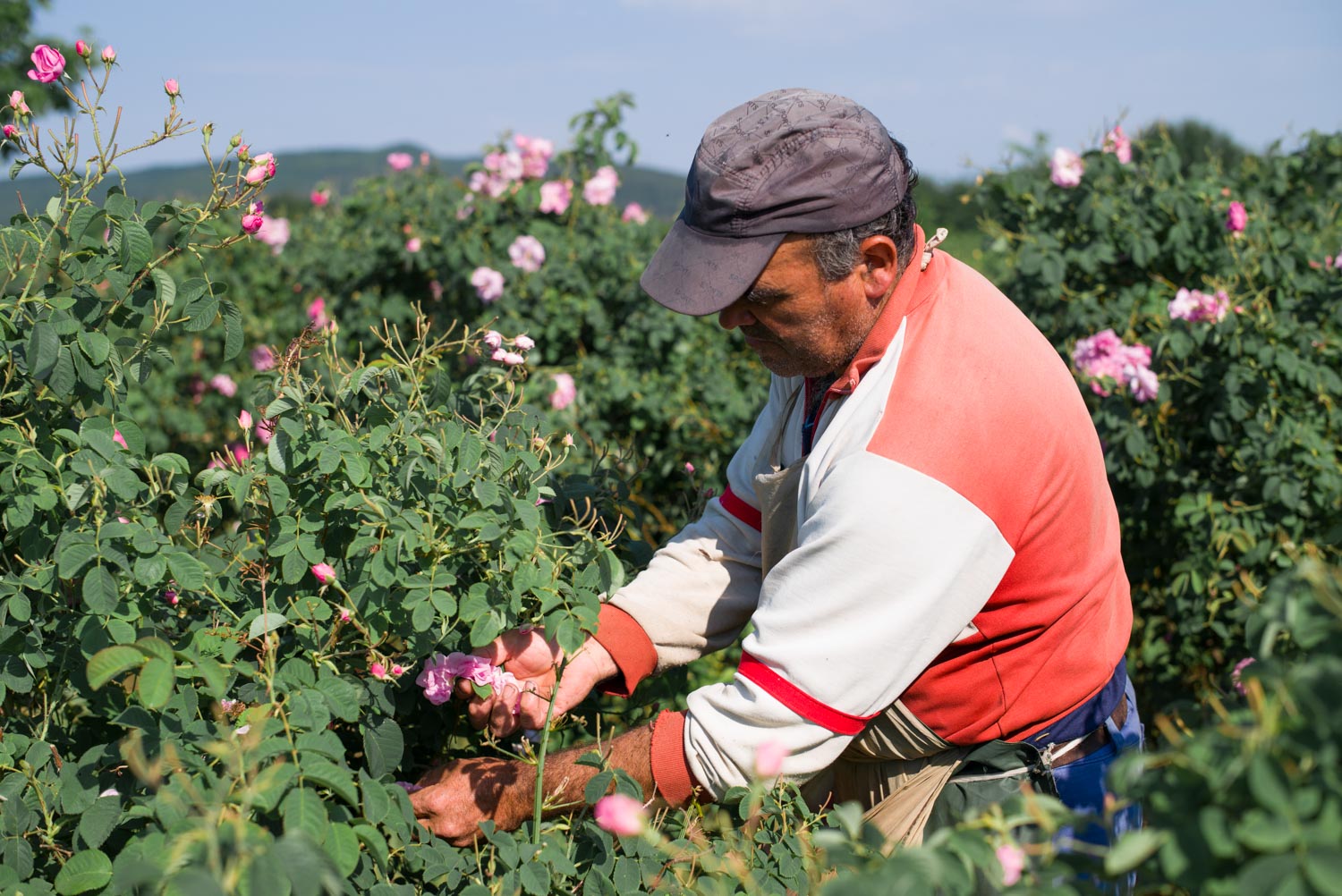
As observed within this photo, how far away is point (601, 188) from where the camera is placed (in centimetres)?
543

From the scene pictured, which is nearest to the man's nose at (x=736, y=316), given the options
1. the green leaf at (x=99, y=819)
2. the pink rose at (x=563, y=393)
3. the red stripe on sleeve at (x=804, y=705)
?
the red stripe on sleeve at (x=804, y=705)

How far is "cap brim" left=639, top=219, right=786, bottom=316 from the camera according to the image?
1.66 meters

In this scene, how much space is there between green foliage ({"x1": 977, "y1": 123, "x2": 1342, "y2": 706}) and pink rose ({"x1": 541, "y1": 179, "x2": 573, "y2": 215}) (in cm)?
194

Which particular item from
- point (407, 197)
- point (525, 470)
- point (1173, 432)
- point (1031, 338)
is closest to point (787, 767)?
point (525, 470)

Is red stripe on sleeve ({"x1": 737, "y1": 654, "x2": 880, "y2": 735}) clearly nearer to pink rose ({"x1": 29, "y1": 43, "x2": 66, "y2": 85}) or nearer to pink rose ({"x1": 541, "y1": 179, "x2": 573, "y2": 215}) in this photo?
pink rose ({"x1": 29, "y1": 43, "x2": 66, "y2": 85})

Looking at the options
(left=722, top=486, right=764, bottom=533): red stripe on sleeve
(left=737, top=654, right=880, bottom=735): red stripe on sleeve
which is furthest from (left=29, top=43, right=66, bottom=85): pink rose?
(left=737, top=654, right=880, bottom=735): red stripe on sleeve

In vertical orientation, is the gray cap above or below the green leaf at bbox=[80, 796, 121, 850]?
above

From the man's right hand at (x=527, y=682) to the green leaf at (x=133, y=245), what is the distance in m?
0.79

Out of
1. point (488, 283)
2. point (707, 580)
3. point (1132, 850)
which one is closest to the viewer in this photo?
point (1132, 850)

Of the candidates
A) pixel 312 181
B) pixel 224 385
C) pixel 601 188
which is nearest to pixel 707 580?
pixel 601 188

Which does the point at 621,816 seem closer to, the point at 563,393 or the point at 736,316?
the point at 736,316

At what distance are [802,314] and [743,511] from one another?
1.68 ft

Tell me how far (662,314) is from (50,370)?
3.42 metres

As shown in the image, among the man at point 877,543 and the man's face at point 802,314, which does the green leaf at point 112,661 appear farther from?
the man's face at point 802,314
